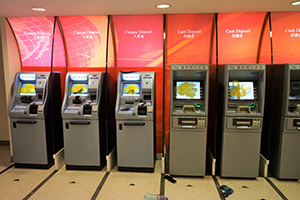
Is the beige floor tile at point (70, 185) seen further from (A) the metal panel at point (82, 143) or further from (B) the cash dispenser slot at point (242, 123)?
(B) the cash dispenser slot at point (242, 123)

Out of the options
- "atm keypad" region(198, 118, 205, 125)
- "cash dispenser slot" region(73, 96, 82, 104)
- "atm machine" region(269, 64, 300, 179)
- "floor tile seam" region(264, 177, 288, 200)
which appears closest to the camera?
"floor tile seam" region(264, 177, 288, 200)

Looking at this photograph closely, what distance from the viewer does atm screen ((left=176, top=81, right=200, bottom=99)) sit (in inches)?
133

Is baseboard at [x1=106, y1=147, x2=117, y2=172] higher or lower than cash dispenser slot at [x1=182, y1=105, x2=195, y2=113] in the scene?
lower

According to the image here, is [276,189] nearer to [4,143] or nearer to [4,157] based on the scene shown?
[4,157]

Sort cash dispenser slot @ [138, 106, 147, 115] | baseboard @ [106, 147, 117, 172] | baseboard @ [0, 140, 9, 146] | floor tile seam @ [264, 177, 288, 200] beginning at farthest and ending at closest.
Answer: baseboard @ [0, 140, 9, 146], baseboard @ [106, 147, 117, 172], cash dispenser slot @ [138, 106, 147, 115], floor tile seam @ [264, 177, 288, 200]

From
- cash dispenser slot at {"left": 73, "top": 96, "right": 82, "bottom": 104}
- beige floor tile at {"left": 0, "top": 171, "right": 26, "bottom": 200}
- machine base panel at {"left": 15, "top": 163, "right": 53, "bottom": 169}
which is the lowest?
beige floor tile at {"left": 0, "top": 171, "right": 26, "bottom": 200}

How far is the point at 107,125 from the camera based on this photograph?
3758 mm

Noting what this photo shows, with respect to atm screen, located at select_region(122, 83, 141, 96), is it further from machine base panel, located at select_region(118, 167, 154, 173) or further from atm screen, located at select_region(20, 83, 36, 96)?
atm screen, located at select_region(20, 83, 36, 96)

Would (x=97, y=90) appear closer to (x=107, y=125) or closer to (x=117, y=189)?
(x=107, y=125)

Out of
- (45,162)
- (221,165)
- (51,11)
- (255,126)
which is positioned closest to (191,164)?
(221,165)

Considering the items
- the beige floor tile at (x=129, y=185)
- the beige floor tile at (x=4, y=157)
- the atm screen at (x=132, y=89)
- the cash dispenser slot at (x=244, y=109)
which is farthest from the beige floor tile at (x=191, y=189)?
the beige floor tile at (x=4, y=157)

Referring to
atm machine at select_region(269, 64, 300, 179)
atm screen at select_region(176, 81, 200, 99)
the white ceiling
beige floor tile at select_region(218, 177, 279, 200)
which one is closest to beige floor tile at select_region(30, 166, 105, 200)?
atm screen at select_region(176, 81, 200, 99)

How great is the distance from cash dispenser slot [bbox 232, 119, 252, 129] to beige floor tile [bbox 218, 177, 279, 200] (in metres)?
0.90

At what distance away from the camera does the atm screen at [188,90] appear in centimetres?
338
